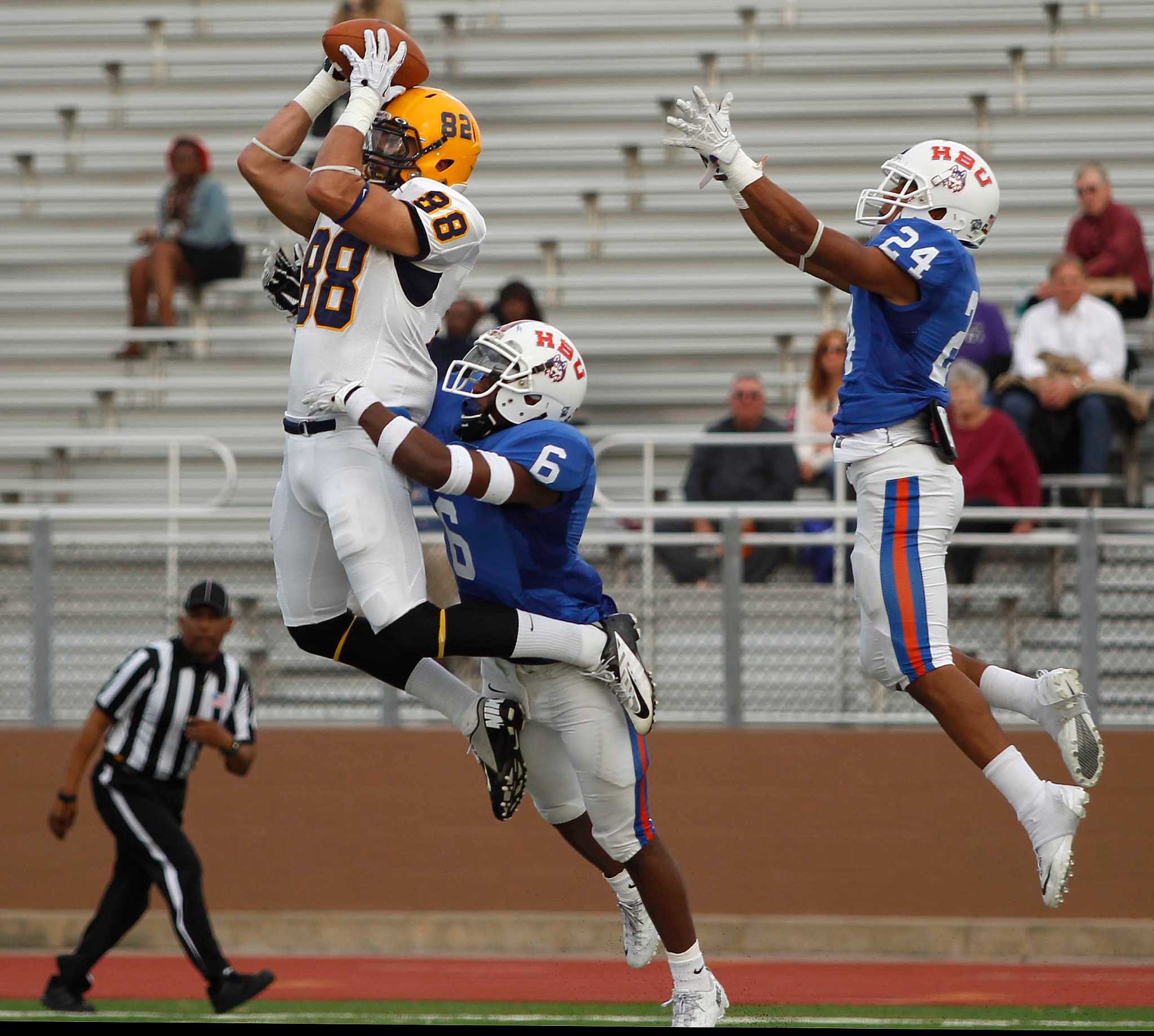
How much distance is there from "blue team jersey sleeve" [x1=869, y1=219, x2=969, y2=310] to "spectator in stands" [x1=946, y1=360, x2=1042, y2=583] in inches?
125

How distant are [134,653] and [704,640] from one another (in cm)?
263

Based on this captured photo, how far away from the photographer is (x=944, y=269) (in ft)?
18.1

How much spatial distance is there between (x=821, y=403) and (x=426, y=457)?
452 centimetres

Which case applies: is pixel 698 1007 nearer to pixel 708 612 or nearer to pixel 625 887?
pixel 625 887

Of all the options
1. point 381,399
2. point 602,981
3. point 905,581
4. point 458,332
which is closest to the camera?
point 381,399

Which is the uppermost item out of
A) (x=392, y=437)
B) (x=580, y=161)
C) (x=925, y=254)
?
(x=580, y=161)

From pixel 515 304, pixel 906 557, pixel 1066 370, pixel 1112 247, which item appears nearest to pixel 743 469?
pixel 515 304

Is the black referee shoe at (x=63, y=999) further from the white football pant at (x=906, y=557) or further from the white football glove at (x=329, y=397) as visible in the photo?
the white football pant at (x=906, y=557)

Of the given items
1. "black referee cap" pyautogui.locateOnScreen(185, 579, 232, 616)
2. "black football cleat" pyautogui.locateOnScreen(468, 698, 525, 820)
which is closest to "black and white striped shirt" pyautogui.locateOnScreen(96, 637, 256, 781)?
"black referee cap" pyautogui.locateOnScreen(185, 579, 232, 616)

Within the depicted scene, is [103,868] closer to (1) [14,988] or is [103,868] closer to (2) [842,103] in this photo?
(1) [14,988]

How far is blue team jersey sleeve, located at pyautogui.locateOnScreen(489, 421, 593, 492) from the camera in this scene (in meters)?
5.41

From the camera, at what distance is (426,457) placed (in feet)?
17.2

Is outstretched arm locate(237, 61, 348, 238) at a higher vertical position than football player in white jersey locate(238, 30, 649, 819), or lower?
higher

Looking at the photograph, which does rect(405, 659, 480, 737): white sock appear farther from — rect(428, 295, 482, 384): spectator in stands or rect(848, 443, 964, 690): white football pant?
rect(428, 295, 482, 384): spectator in stands
